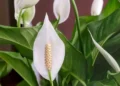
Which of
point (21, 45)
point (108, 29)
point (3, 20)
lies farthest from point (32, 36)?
point (3, 20)

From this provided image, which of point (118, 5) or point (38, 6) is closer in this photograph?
point (118, 5)

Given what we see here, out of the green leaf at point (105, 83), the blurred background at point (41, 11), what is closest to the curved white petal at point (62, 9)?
the green leaf at point (105, 83)

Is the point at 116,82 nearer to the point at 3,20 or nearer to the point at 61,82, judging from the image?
the point at 61,82

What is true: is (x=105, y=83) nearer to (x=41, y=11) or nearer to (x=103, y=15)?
(x=103, y=15)

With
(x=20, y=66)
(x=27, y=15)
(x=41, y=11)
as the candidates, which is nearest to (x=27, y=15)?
(x=27, y=15)

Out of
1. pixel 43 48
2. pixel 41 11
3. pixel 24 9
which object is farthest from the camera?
pixel 41 11

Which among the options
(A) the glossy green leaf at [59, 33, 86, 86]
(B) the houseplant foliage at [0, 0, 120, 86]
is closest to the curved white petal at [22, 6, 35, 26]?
(B) the houseplant foliage at [0, 0, 120, 86]

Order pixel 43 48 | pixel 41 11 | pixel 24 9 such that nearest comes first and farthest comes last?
1. pixel 43 48
2. pixel 24 9
3. pixel 41 11

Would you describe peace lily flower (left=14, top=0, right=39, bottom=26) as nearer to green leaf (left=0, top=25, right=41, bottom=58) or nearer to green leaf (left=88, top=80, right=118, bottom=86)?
green leaf (left=0, top=25, right=41, bottom=58)
